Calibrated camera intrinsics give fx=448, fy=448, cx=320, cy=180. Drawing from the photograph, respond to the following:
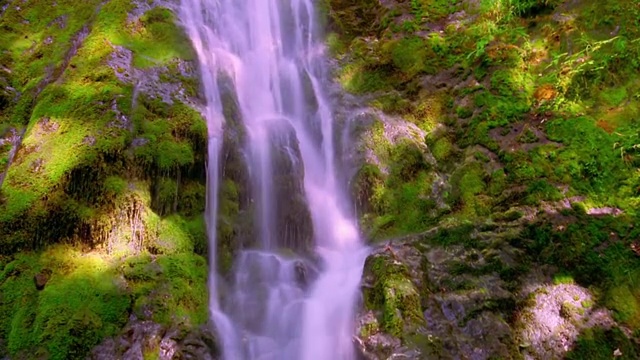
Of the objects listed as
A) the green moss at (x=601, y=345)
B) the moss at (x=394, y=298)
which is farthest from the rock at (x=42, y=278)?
the green moss at (x=601, y=345)

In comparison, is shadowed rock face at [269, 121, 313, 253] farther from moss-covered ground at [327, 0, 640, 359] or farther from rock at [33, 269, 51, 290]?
rock at [33, 269, 51, 290]

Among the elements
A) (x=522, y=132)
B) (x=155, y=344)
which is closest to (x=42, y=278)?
(x=155, y=344)

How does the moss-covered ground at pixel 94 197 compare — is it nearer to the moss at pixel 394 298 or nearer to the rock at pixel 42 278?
the rock at pixel 42 278

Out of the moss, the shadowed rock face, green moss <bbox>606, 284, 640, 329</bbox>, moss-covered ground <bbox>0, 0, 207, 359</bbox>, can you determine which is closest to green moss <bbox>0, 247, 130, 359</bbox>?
moss-covered ground <bbox>0, 0, 207, 359</bbox>

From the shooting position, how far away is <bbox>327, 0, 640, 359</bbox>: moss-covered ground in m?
6.56

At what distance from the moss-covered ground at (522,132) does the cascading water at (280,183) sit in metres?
0.90

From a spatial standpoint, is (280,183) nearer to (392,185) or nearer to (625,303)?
(392,185)

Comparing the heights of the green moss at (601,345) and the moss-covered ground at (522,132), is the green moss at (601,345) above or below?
below

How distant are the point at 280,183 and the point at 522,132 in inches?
184

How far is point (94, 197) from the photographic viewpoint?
22.6 ft

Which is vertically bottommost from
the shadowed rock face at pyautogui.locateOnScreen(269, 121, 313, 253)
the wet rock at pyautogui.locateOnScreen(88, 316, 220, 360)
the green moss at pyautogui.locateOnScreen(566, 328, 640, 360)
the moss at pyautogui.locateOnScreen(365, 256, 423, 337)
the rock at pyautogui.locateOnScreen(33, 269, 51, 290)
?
the green moss at pyautogui.locateOnScreen(566, 328, 640, 360)

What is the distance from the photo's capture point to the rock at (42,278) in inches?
241

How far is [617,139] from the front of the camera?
7.12 m

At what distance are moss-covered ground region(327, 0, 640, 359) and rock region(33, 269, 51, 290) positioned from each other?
5.35 metres
